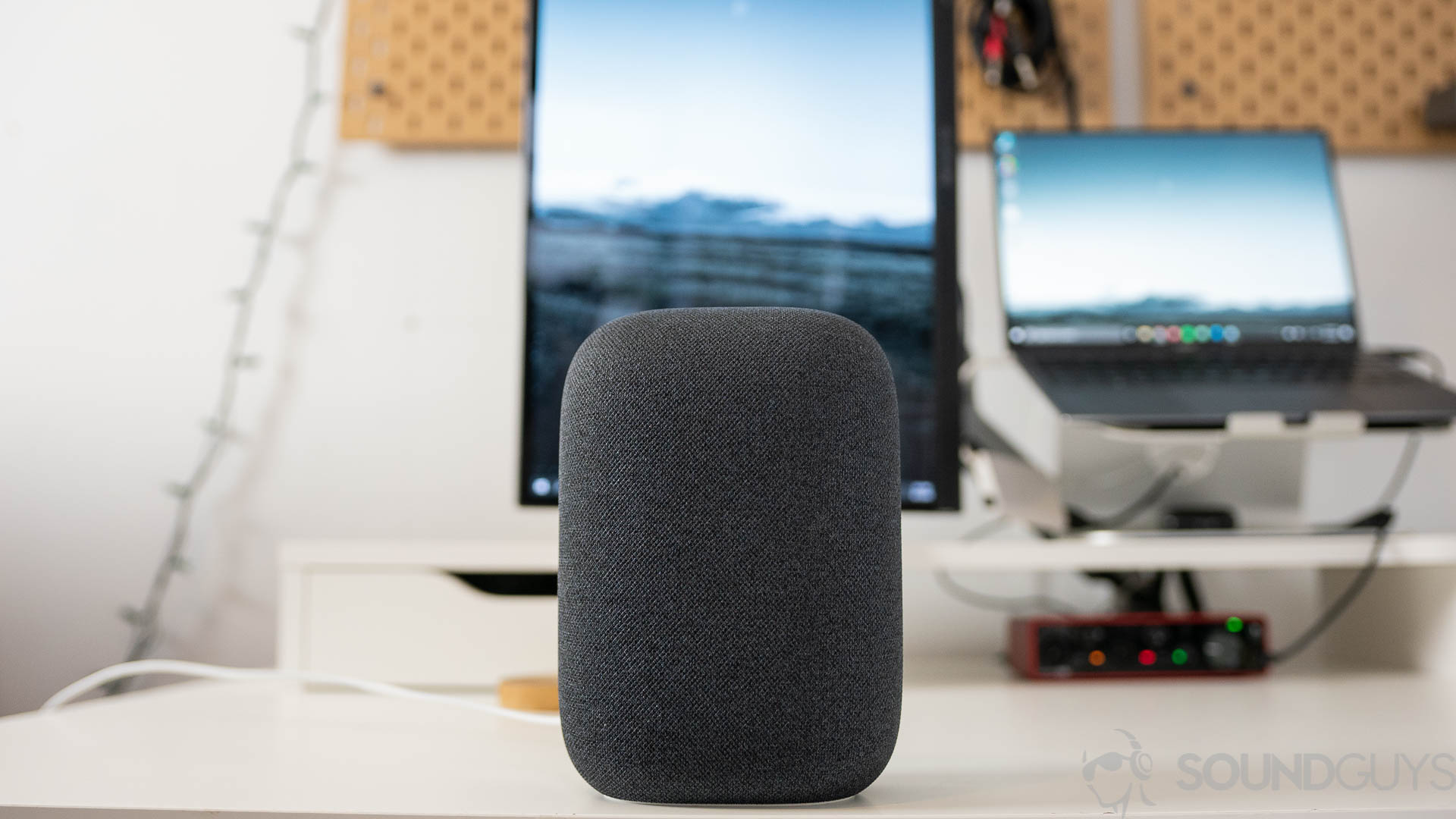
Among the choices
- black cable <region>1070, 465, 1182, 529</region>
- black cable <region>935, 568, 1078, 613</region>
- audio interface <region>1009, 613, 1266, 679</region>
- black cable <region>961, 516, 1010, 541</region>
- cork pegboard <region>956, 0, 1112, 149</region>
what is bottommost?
black cable <region>935, 568, 1078, 613</region>

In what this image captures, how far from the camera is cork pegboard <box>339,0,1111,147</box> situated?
1196 mm

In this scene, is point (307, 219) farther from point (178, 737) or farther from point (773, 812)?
point (773, 812)

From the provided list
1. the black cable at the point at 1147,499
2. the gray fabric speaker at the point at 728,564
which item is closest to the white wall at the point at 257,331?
the black cable at the point at 1147,499

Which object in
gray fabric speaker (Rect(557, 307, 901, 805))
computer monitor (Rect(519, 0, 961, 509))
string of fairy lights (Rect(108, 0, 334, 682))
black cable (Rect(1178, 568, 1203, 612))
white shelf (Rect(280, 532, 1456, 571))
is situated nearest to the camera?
gray fabric speaker (Rect(557, 307, 901, 805))

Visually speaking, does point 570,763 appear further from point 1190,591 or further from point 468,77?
point 468,77

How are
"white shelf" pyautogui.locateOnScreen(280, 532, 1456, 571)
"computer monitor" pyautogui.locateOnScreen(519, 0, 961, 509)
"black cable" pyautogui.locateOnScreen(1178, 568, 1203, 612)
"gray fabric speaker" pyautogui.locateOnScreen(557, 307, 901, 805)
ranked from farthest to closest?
1. "black cable" pyautogui.locateOnScreen(1178, 568, 1203, 612)
2. "computer monitor" pyautogui.locateOnScreen(519, 0, 961, 509)
3. "white shelf" pyautogui.locateOnScreen(280, 532, 1456, 571)
4. "gray fabric speaker" pyautogui.locateOnScreen(557, 307, 901, 805)

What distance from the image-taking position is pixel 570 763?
1.55 feet

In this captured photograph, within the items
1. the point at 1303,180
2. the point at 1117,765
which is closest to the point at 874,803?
the point at 1117,765

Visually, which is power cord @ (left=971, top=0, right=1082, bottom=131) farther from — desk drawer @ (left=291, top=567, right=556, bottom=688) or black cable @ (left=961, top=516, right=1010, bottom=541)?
desk drawer @ (left=291, top=567, right=556, bottom=688)

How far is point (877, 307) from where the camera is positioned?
0.84 metres

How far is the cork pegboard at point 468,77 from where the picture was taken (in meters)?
1.20

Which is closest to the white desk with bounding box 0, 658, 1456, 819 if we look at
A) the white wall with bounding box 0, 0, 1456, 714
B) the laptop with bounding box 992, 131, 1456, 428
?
the laptop with bounding box 992, 131, 1456, 428

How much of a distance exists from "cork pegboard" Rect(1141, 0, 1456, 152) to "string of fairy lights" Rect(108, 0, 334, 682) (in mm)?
1018

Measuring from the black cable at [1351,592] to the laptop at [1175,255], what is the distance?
0.46 feet
